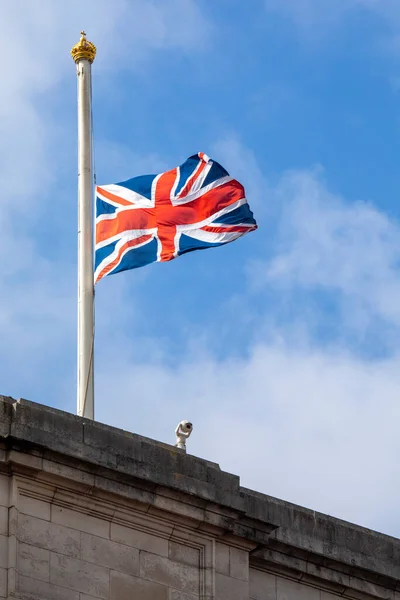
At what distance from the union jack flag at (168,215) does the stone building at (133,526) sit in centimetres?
548

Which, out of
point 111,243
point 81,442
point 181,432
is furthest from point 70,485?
point 111,243

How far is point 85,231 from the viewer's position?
3528 centimetres

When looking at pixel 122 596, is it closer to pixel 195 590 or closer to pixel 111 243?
pixel 195 590

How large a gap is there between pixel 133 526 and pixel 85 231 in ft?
22.0

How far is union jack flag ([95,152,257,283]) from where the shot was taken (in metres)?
35.7

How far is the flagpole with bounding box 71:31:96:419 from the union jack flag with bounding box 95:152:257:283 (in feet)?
1.46

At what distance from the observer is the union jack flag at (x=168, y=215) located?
3566 centimetres

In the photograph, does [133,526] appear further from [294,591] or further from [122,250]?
[122,250]

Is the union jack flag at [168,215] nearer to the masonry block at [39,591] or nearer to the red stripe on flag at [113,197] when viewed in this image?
the red stripe on flag at [113,197]

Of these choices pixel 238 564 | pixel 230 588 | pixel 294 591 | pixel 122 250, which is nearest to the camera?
pixel 230 588

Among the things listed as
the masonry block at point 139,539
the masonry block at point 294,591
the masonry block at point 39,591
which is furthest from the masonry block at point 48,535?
the masonry block at point 294,591

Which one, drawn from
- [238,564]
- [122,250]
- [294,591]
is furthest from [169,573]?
[122,250]

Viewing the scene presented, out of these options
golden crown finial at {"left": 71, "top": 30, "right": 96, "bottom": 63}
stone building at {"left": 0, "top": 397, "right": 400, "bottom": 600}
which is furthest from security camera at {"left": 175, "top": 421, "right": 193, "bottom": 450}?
golden crown finial at {"left": 71, "top": 30, "right": 96, "bottom": 63}

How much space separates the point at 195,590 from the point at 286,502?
268 centimetres
